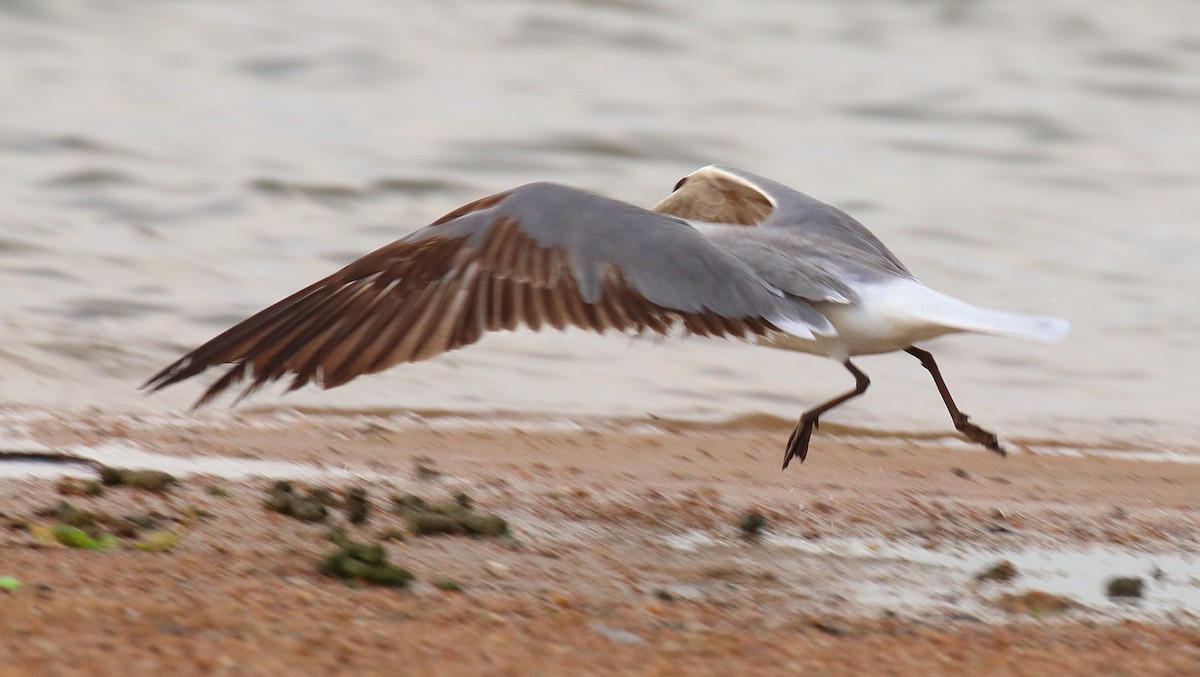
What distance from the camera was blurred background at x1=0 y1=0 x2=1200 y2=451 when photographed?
26.7 ft

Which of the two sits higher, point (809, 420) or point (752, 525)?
point (809, 420)

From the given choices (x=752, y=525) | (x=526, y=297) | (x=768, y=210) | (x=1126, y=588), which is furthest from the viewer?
(x=768, y=210)

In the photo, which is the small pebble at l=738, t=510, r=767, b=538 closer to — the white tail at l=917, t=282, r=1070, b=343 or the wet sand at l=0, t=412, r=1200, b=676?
the wet sand at l=0, t=412, r=1200, b=676

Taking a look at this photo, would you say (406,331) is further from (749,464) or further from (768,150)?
(768,150)

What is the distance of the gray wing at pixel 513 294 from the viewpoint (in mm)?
4648

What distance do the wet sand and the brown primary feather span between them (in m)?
0.40

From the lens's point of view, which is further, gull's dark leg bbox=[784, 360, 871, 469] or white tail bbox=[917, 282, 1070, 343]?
gull's dark leg bbox=[784, 360, 871, 469]

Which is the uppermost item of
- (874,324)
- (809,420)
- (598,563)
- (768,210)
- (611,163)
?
(611,163)

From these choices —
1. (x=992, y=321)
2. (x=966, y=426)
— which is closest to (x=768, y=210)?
(x=966, y=426)

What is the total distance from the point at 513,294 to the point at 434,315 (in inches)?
8.9

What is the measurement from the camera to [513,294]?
468 cm

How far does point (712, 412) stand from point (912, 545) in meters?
→ 2.82

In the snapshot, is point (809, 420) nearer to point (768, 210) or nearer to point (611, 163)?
point (768, 210)

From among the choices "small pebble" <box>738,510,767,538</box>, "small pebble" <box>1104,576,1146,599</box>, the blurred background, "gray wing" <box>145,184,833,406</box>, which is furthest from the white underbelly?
the blurred background
